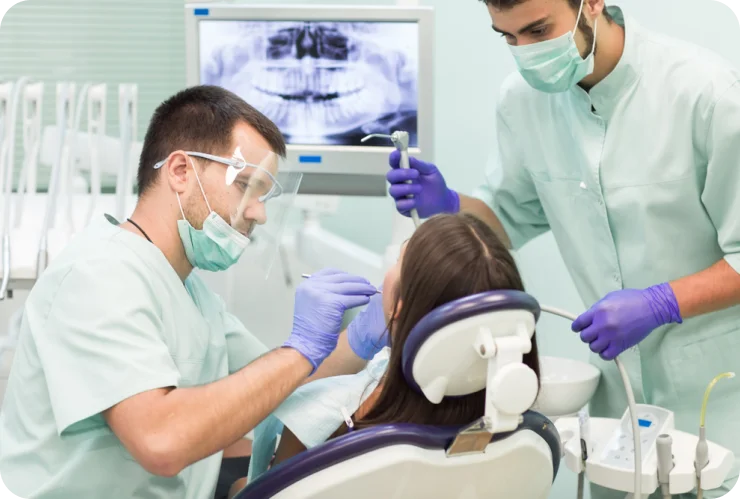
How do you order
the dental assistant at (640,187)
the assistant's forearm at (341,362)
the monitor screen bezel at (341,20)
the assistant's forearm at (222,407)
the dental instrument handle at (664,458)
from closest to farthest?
1. the assistant's forearm at (222,407)
2. the dental instrument handle at (664,458)
3. the dental assistant at (640,187)
4. the assistant's forearm at (341,362)
5. the monitor screen bezel at (341,20)

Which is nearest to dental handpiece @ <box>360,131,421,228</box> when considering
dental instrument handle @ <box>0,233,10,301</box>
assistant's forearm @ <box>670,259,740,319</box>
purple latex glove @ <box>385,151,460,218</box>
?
purple latex glove @ <box>385,151,460,218</box>

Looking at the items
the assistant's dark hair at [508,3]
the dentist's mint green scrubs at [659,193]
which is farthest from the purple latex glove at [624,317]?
the assistant's dark hair at [508,3]

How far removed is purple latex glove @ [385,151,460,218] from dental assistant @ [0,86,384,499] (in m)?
0.32

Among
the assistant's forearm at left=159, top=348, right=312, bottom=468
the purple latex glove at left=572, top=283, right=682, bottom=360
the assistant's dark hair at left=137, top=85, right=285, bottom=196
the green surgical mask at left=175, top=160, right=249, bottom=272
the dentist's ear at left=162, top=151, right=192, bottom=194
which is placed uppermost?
the assistant's dark hair at left=137, top=85, right=285, bottom=196

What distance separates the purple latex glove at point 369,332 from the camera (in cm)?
163

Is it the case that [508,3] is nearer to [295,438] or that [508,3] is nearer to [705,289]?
[705,289]

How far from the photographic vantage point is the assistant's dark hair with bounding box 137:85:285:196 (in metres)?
1.58

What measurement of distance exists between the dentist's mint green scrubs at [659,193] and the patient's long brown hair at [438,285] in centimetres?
59

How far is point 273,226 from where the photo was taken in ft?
5.57

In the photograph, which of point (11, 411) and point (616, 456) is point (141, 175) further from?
point (616, 456)

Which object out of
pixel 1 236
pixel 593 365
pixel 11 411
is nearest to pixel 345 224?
pixel 1 236

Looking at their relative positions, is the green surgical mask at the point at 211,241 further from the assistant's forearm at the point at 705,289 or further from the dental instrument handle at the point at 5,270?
the dental instrument handle at the point at 5,270

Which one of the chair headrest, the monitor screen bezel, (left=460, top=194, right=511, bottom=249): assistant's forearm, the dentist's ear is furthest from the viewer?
the monitor screen bezel

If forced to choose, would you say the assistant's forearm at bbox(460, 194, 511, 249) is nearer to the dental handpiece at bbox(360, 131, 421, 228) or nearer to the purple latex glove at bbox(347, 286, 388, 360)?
the dental handpiece at bbox(360, 131, 421, 228)
